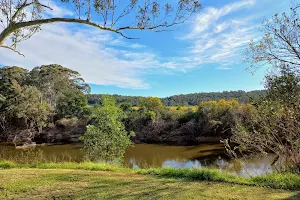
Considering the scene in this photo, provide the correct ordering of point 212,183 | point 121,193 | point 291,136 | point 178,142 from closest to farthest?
point 121,193, point 212,183, point 291,136, point 178,142

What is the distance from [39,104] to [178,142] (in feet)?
54.3

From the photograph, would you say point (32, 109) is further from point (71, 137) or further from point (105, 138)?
point (105, 138)

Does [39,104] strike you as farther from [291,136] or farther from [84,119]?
[291,136]

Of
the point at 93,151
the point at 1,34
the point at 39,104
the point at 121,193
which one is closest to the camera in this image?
the point at 1,34

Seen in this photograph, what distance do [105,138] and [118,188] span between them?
23.4 feet

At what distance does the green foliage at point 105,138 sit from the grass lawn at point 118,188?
5.91 m

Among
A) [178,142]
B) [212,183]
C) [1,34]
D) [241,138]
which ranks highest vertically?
[1,34]

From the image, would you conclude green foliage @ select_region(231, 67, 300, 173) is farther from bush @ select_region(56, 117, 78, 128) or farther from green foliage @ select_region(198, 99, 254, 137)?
bush @ select_region(56, 117, 78, 128)

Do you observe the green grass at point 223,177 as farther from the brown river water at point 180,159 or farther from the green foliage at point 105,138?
the green foliage at point 105,138

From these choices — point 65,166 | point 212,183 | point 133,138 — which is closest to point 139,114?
point 133,138

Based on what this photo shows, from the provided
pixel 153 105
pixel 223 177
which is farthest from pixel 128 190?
pixel 153 105

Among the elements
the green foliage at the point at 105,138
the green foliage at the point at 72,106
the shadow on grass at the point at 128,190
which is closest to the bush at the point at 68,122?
the green foliage at the point at 72,106

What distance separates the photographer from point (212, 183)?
15.0 feet

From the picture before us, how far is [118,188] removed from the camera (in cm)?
421
